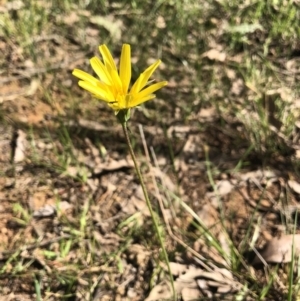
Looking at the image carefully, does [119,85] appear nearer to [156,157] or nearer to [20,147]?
[156,157]

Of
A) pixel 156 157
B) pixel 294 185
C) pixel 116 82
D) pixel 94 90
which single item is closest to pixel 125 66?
pixel 116 82

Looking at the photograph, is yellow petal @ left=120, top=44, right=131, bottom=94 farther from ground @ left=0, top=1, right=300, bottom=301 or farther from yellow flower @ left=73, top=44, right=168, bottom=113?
ground @ left=0, top=1, right=300, bottom=301

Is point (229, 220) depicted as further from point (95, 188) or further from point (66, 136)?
point (66, 136)

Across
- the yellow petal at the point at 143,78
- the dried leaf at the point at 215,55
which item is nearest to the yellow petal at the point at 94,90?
the yellow petal at the point at 143,78

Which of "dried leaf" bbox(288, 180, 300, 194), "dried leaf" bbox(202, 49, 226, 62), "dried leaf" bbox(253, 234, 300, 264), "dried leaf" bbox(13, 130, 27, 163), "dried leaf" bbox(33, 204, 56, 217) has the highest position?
"dried leaf" bbox(202, 49, 226, 62)

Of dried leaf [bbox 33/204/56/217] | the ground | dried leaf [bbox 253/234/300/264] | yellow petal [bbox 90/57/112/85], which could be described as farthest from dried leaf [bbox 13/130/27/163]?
dried leaf [bbox 253/234/300/264]

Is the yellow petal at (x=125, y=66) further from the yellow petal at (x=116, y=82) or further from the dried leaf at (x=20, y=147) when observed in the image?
the dried leaf at (x=20, y=147)
